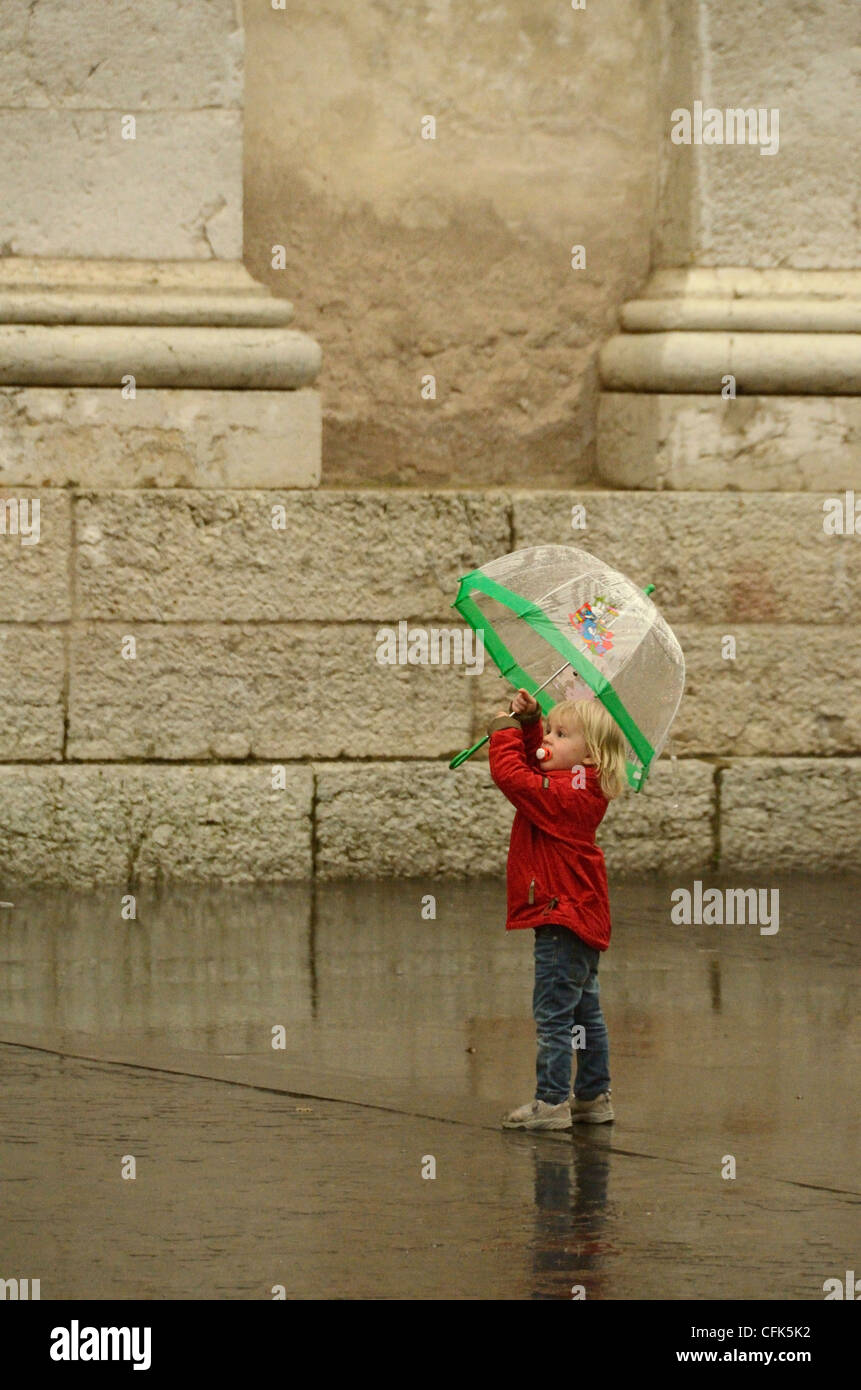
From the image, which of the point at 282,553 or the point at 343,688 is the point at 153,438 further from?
the point at 343,688

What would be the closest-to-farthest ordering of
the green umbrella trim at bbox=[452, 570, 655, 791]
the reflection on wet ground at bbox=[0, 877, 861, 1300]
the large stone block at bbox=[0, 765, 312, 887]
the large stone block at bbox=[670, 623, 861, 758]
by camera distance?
the reflection on wet ground at bbox=[0, 877, 861, 1300] < the green umbrella trim at bbox=[452, 570, 655, 791] < the large stone block at bbox=[0, 765, 312, 887] < the large stone block at bbox=[670, 623, 861, 758]

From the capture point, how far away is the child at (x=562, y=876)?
4.94 metres

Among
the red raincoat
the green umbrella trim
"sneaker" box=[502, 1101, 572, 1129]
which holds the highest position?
the green umbrella trim

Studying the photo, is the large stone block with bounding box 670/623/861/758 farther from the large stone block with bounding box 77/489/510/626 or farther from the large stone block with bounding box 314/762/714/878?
the large stone block with bounding box 77/489/510/626

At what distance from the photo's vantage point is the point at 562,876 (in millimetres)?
4992

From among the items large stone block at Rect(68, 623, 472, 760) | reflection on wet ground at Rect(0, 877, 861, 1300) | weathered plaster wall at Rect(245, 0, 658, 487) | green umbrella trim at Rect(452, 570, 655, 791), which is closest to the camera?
reflection on wet ground at Rect(0, 877, 861, 1300)

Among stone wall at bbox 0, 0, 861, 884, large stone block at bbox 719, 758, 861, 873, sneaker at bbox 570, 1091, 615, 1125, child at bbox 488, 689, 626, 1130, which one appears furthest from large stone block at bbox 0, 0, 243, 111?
sneaker at bbox 570, 1091, 615, 1125

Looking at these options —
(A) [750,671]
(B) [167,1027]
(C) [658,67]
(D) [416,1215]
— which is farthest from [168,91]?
(D) [416,1215]

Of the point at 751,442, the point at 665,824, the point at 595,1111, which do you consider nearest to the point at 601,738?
the point at 595,1111

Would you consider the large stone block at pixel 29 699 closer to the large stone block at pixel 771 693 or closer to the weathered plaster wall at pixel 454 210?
the weathered plaster wall at pixel 454 210

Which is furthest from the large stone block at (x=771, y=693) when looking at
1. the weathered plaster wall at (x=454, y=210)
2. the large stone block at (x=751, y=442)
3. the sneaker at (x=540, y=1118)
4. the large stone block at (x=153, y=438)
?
the sneaker at (x=540, y=1118)

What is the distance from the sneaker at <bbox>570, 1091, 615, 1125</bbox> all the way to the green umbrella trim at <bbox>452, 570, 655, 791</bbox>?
2.37ft

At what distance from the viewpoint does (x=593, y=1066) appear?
5.01m

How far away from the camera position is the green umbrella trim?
4.79 metres
